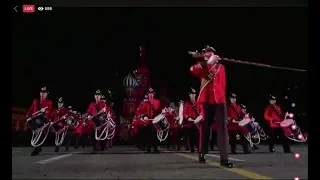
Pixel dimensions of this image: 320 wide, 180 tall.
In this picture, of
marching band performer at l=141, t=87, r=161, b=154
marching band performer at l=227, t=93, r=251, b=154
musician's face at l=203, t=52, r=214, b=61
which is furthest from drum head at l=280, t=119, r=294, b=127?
marching band performer at l=141, t=87, r=161, b=154

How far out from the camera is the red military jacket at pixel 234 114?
16.8ft

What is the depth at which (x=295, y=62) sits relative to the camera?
175 inches

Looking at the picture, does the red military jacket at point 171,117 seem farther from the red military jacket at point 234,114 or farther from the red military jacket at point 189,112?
the red military jacket at point 234,114

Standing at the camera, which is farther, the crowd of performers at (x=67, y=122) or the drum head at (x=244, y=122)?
the drum head at (x=244, y=122)

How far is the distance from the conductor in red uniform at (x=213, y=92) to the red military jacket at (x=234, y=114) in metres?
0.24

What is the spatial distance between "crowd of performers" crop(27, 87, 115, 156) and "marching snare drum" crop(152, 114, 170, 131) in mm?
1008

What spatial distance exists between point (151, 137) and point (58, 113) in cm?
202

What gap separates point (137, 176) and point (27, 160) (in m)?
2.09

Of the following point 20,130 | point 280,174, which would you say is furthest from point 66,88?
point 280,174

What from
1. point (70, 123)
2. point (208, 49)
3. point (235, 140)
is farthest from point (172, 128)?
point (208, 49)

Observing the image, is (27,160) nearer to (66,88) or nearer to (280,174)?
(66,88)

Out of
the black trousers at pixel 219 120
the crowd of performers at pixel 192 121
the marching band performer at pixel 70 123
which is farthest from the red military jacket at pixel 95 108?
the black trousers at pixel 219 120

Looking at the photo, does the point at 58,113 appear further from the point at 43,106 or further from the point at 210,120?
the point at 210,120

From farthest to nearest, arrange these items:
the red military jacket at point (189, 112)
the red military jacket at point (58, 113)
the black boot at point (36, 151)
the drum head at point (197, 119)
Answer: the black boot at point (36, 151) → the red military jacket at point (189, 112) → the drum head at point (197, 119) → the red military jacket at point (58, 113)
